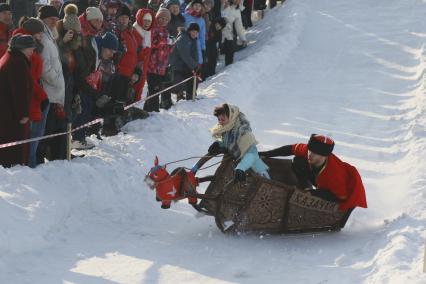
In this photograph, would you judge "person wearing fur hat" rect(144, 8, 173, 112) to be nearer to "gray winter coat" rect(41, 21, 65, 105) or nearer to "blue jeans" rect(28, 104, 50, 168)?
"gray winter coat" rect(41, 21, 65, 105)

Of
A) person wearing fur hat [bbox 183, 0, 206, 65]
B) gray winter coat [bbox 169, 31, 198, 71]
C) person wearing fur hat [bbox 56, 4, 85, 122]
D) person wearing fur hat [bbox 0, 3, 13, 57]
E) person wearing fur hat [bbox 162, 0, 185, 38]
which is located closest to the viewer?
person wearing fur hat [bbox 56, 4, 85, 122]

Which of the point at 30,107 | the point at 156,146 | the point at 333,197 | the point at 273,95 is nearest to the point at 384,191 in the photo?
the point at 333,197

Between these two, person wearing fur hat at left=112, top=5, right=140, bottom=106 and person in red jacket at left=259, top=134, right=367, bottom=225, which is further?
person wearing fur hat at left=112, top=5, right=140, bottom=106

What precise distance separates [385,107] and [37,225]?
8816 mm

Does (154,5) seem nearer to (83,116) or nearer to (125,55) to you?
(125,55)

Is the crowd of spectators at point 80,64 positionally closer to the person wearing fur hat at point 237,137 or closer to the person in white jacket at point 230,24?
the person wearing fur hat at point 237,137

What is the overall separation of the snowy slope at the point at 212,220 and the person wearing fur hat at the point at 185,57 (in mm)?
550

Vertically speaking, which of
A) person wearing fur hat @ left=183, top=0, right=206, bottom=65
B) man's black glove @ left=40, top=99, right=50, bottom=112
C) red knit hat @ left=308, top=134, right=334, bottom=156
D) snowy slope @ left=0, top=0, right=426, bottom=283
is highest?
person wearing fur hat @ left=183, top=0, right=206, bottom=65

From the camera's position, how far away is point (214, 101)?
1332 cm

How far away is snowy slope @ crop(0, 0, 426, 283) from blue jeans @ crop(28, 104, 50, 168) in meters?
0.20

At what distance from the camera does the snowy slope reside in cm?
646

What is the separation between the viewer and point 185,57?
13.2m

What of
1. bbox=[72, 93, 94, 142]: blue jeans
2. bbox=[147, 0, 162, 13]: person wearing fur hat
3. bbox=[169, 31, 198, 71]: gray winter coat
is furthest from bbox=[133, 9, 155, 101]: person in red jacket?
bbox=[147, 0, 162, 13]: person wearing fur hat

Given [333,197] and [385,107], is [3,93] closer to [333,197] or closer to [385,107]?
[333,197]
